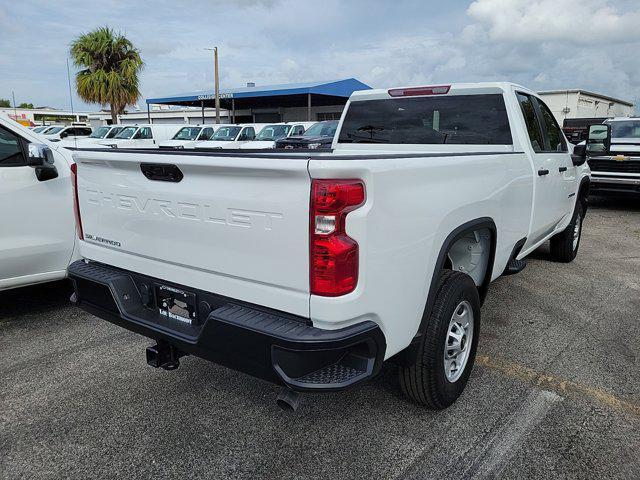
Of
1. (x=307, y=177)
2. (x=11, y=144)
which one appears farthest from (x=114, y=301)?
(x=11, y=144)

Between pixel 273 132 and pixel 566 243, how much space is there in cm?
1467

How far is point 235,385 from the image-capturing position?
3314mm

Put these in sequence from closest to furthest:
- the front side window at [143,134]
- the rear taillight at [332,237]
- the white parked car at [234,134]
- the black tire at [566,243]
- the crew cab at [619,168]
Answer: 1. the rear taillight at [332,237]
2. the black tire at [566,243]
3. the crew cab at [619,168]
4. the white parked car at [234,134]
5. the front side window at [143,134]

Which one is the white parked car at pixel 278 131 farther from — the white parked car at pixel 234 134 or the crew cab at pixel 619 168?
the crew cab at pixel 619 168

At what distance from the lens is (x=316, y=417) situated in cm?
297

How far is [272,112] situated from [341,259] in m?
42.4

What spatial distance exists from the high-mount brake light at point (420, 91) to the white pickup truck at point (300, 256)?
3.47ft

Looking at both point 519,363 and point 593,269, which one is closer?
point 519,363

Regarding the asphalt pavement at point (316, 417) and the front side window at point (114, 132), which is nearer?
the asphalt pavement at point (316, 417)

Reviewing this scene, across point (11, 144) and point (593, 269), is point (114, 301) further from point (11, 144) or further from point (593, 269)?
point (593, 269)

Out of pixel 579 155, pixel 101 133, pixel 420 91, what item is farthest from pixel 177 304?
pixel 101 133

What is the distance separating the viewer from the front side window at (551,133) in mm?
4828

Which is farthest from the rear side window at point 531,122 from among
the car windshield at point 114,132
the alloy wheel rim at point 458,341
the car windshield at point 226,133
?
the car windshield at point 114,132

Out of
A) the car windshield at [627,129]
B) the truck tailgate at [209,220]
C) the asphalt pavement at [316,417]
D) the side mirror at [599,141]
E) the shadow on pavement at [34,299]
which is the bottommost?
the shadow on pavement at [34,299]
